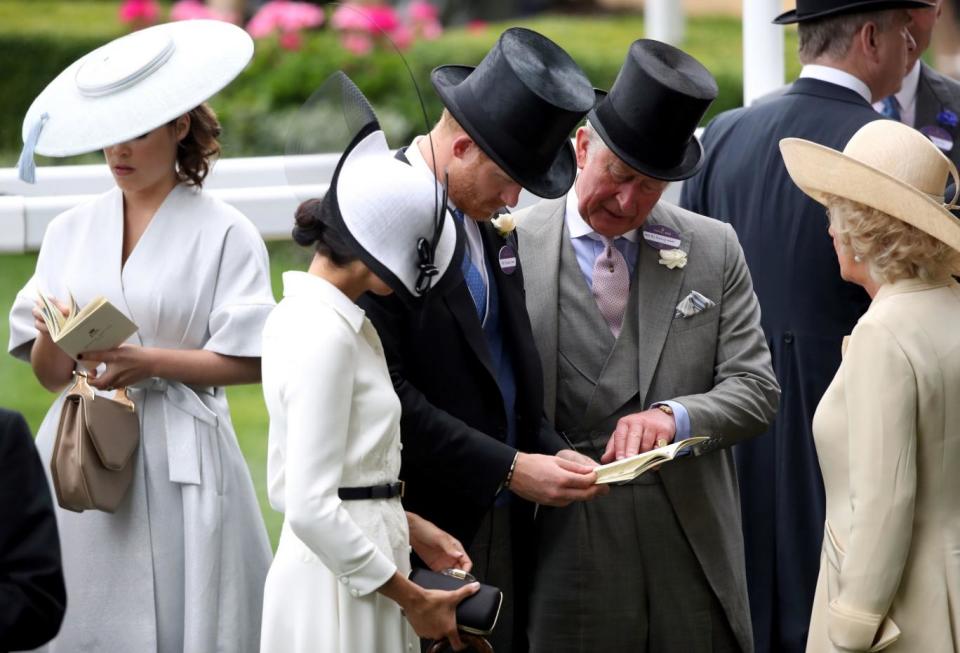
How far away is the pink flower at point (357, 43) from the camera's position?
11.1m

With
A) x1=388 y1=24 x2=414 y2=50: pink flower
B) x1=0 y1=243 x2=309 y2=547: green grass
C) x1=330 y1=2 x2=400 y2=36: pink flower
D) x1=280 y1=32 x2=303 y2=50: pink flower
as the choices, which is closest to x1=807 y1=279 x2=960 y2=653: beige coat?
x1=0 y1=243 x2=309 y2=547: green grass

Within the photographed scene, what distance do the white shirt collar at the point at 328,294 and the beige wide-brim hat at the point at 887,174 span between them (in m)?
1.10

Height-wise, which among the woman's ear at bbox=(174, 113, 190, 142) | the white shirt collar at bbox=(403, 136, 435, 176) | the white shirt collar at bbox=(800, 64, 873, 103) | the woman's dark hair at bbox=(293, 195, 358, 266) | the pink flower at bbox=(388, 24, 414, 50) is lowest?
the pink flower at bbox=(388, 24, 414, 50)

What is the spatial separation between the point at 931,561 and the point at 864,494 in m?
0.22

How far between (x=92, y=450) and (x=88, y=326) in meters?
0.32

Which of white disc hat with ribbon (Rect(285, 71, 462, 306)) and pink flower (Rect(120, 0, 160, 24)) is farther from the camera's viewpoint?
pink flower (Rect(120, 0, 160, 24))

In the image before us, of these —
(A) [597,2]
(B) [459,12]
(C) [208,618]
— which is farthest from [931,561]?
(A) [597,2]

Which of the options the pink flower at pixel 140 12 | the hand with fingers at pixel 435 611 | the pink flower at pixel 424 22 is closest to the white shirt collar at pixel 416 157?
the hand with fingers at pixel 435 611

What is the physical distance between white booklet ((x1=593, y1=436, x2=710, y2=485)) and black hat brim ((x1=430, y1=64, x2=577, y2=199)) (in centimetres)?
64

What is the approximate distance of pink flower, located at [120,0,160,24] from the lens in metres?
13.3

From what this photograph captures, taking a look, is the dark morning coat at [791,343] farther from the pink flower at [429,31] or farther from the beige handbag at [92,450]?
the pink flower at [429,31]

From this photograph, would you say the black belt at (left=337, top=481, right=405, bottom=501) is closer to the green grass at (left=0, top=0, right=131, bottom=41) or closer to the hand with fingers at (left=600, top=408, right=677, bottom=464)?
the hand with fingers at (left=600, top=408, right=677, bottom=464)

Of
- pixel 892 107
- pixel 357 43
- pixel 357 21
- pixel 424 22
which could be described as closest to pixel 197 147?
pixel 892 107

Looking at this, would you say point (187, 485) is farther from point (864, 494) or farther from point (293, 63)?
point (293, 63)
